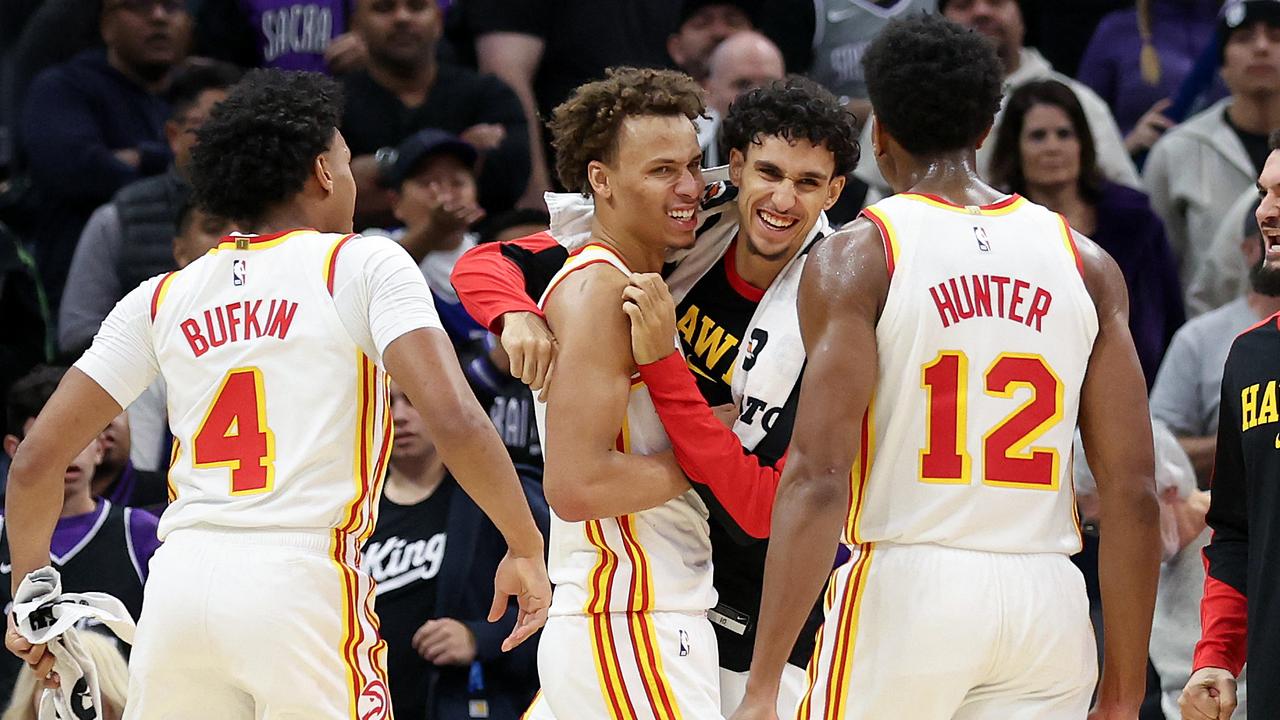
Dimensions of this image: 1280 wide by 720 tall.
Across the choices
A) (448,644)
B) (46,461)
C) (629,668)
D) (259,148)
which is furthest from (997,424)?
(448,644)

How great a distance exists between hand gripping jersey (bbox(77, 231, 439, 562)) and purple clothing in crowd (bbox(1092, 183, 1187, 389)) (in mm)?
4595

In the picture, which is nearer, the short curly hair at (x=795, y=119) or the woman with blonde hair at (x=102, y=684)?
the short curly hair at (x=795, y=119)

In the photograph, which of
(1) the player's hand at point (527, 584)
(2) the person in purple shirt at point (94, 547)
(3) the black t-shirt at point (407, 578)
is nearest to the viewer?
(1) the player's hand at point (527, 584)

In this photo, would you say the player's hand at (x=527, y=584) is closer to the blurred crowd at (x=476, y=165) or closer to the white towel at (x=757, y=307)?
the white towel at (x=757, y=307)

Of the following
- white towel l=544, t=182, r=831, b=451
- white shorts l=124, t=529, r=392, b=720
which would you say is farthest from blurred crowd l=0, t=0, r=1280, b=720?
white towel l=544, t=182, r=831, b=451

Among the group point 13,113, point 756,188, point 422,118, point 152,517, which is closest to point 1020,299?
point 756,188

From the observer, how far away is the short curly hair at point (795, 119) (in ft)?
15.1

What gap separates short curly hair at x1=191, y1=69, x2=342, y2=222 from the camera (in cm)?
468

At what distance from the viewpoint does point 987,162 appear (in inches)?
330

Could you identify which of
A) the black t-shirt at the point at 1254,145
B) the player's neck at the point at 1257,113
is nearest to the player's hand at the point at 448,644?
the black t-shirt at the point at 1254,145

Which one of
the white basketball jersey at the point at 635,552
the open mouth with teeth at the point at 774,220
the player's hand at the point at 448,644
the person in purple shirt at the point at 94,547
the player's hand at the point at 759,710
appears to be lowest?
the player's hand at the point at 448,644

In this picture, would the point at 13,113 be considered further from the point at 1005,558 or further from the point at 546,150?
the point at 1005,558

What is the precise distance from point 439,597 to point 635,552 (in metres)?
2.30

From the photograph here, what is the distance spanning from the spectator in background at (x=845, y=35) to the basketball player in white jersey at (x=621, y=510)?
4.83 metres
